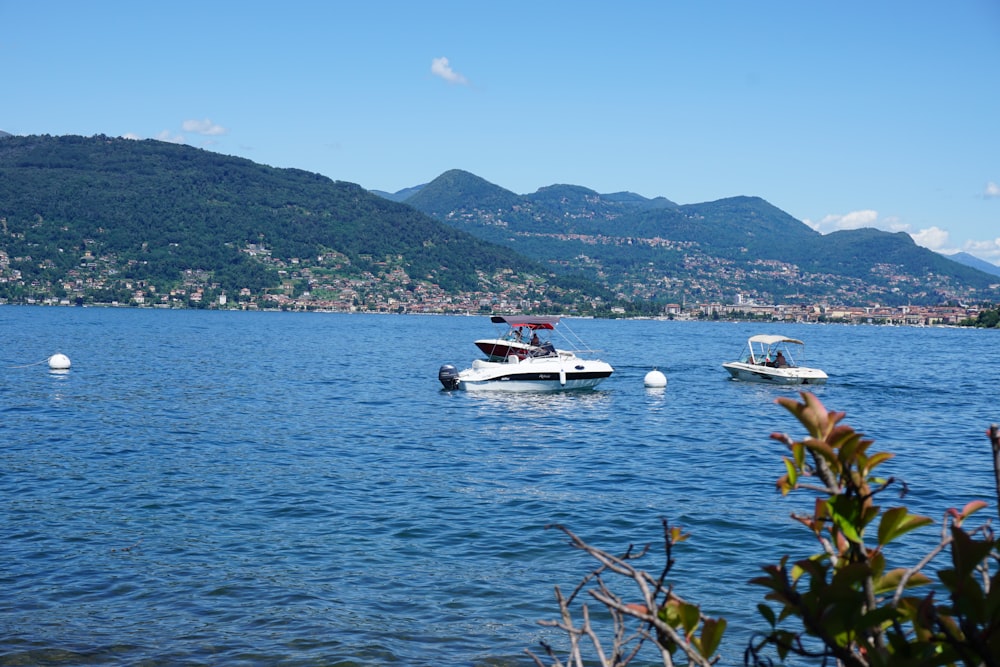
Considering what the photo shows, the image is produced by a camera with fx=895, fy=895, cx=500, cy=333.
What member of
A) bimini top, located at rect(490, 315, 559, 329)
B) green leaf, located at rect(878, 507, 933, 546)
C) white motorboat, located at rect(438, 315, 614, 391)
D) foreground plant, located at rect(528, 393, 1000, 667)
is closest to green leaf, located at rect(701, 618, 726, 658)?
foreground plant, located at rect(528, 393, 1000, 667)

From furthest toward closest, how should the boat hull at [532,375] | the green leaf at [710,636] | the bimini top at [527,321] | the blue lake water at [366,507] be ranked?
the bimini top at [527,321], the boat hull at [532,375], the blue lake water at [366,507], the green leaf at [710,636]

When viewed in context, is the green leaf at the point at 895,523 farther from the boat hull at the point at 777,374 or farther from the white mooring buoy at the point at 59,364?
the white mooring buoy at the point at 59,364

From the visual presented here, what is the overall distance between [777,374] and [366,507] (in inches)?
1232

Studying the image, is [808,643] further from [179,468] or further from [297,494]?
[179,468]

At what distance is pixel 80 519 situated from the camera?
49.2 ft

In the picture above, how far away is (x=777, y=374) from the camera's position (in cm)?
4328

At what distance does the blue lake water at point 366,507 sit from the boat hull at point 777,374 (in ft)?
13.9

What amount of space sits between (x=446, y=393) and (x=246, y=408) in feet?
32.4

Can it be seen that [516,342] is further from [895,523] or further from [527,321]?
[895,523]

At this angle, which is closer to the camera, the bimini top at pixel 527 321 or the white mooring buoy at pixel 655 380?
the bimini top at pixel 527 321

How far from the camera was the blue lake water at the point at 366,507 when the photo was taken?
10102 millimetres

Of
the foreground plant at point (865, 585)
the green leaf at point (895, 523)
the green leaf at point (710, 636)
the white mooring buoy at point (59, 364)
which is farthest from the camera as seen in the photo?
the white mooring buoy at point (59, 364)

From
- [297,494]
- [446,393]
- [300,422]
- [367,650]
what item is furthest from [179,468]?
[446,393]

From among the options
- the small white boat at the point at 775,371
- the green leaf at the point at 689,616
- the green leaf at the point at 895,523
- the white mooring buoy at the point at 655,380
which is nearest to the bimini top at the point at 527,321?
the white mooring buoy at the point at 655,380
